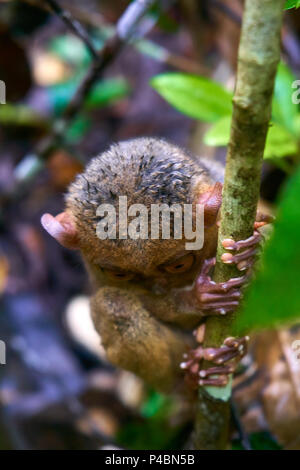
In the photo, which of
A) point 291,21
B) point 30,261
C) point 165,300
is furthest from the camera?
point 30,261

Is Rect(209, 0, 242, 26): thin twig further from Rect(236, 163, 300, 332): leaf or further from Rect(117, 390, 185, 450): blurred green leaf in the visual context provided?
Rect(236, 163, 300, 332): leaf

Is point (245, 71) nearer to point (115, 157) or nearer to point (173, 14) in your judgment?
point (115, 157)

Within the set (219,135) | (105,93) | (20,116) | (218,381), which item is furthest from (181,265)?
(20,116)

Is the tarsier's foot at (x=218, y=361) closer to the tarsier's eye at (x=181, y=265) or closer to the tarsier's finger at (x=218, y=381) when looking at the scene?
the tarsier's finger at (x=218, y=381)

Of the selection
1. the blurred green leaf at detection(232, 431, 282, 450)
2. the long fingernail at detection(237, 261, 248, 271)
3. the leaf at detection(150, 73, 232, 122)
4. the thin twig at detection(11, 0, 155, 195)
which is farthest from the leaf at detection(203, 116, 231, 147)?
the blurred green leaf at detection(232, 431, 282, 450)

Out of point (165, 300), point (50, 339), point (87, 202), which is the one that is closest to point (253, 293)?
point (87, 202)

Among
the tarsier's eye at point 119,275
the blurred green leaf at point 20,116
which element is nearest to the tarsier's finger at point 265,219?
the tarsier's eye at point 119,275

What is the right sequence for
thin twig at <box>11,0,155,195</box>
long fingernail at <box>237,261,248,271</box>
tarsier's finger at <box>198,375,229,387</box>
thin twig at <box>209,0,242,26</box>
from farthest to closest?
thin twig at <box>209,0,242,26</box>
thin twig at <box>11,0,155,195</box>
tarsier's finger at <box>198,375,229,387</box>
long fingernail at <box>237,261,248,271</box>
